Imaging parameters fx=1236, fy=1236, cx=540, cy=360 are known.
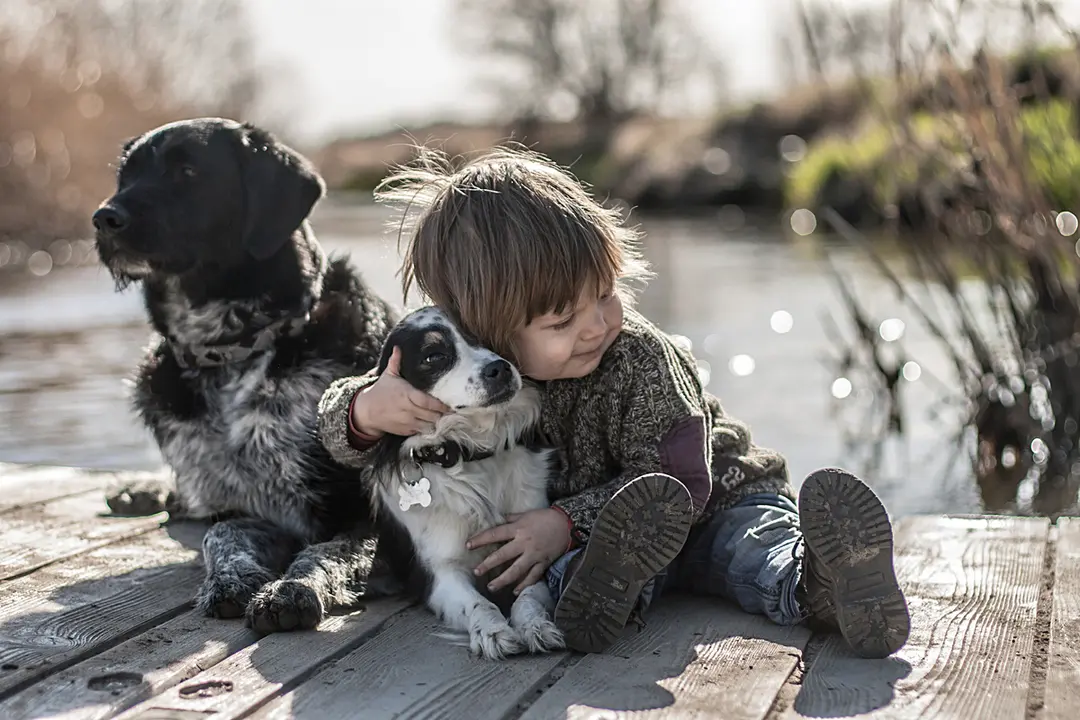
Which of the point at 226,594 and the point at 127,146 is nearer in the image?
the point at 226,594

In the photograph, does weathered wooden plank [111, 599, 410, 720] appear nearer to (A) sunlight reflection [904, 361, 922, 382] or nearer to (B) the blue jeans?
(B) the blue jeans

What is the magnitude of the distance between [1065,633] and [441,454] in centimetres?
150

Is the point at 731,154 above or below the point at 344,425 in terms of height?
above

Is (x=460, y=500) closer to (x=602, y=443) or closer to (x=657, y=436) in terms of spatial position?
(x=602, y=443)

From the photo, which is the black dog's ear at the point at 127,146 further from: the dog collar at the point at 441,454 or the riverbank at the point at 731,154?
the riverbank at the point at 731,154

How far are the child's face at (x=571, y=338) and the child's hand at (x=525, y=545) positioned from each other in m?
0.36

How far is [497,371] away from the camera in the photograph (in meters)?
2.81

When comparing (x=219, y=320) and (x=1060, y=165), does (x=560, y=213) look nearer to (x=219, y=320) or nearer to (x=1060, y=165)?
(x=219, y=320)

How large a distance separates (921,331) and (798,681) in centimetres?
792

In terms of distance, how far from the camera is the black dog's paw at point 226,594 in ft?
9.94

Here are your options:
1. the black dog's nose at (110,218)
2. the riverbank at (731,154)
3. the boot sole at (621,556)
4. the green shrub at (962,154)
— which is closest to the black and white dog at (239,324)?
the black dog's nose at (110,218)

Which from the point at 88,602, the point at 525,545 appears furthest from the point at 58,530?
the point at 525,545

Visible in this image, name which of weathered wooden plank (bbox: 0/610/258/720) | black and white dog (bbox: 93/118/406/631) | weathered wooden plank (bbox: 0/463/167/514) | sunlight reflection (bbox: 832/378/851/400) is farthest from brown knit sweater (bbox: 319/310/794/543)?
sunlight reflection (bbox: 832/378/851/400)

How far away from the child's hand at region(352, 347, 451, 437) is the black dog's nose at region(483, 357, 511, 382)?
0.49ft
